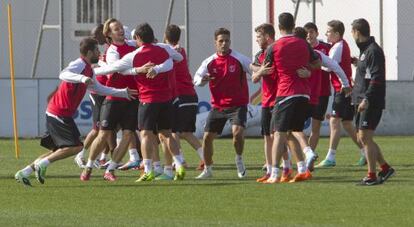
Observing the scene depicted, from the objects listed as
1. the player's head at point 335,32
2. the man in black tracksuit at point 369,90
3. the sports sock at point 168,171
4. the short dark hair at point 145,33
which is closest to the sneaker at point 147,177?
the sports sock at point 168,171

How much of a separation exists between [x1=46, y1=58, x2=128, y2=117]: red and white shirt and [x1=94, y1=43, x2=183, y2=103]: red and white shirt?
432mm

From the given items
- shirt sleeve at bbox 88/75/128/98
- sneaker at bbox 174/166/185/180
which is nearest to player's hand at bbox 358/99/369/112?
sneaker at bbox 174/166/185/180

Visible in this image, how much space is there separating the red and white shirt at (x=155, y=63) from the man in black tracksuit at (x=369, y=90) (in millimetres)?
2403

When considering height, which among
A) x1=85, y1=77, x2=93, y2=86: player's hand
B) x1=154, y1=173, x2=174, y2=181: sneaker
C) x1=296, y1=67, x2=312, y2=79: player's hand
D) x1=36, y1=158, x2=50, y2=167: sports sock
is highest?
x1=296, y1=67, x2=312, y2=79: player's hand

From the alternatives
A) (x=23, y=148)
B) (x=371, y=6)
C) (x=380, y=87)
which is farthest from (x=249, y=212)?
(x=371, y=6)

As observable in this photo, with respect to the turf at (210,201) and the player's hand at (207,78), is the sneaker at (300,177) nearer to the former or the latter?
the turf at (210,201)

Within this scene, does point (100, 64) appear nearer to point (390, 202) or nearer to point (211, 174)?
point (211, 174)

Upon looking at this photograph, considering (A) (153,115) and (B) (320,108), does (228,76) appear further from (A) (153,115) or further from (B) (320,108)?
(B) (320,108)

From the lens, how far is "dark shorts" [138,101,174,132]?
1659cm

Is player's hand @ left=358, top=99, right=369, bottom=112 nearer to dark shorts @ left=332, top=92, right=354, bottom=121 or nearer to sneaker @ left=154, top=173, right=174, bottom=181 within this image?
sneaker @ left=154, top=173, right=174, bottom=181

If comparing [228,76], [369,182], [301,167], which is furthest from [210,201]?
[228,76]

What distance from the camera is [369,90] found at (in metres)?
15.5

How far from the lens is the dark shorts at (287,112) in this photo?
633 inches

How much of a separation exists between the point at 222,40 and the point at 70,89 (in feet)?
6.95
